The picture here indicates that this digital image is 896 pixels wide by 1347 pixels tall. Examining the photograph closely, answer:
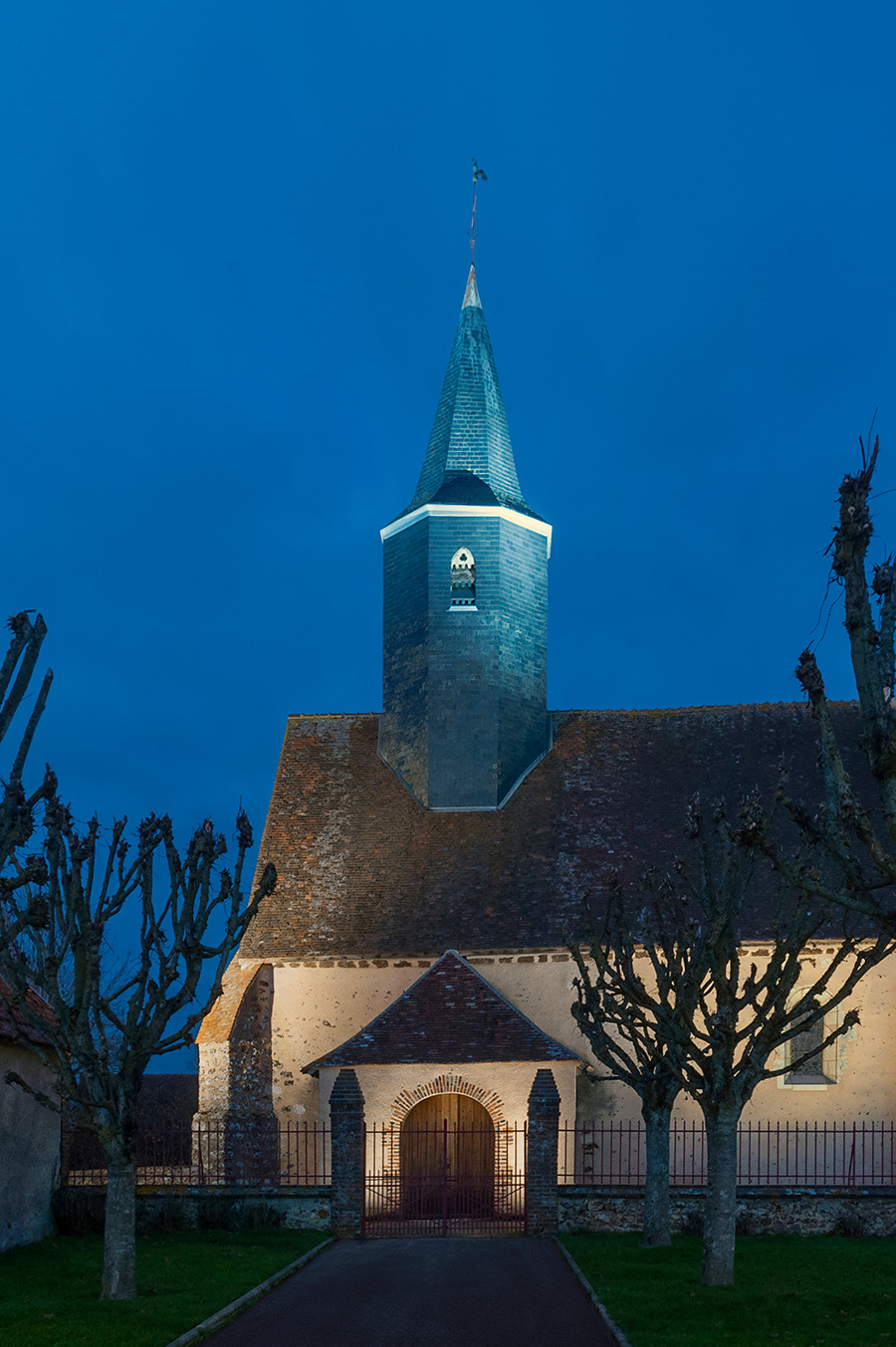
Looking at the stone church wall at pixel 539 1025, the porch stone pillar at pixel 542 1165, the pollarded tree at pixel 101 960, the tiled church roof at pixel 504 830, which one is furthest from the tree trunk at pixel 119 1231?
the tiled church roof at pixel 504 830

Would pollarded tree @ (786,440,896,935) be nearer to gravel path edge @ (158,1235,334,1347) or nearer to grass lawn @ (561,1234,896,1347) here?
grass lawn @ (561,1234,896,1347)

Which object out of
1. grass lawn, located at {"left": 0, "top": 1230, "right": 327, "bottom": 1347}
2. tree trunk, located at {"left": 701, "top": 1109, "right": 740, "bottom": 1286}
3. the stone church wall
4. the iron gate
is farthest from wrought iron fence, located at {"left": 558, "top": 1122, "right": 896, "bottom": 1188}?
tree trunk, located at {"left": 701, "top": 1109, "right": 740, "bottom": 1286}

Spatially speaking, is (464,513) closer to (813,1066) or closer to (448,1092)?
(448,1092)

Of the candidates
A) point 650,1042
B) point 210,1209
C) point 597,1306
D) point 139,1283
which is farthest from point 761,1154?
point 139,1283

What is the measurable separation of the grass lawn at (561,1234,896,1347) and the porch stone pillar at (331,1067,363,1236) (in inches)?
135

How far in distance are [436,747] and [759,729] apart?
726 centimetres

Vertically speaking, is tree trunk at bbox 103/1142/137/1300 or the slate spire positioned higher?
the slate spire

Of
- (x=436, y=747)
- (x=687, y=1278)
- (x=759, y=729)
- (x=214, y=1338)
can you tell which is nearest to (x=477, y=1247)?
(x=687, y=1278)

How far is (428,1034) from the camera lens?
22.0 meters

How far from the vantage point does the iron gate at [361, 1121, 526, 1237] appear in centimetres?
2039

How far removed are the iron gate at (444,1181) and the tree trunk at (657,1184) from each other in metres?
3.07

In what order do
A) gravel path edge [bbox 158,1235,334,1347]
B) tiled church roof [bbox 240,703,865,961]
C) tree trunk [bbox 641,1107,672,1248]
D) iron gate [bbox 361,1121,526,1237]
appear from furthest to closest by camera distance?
1. tiled church roof [bbox 240,703,865,961]
2. iron gate [bbox 361,1121,526,1237]
3. tree trunk [bbox 641,1107,672,1248]
4. gravel path edge [bbox 158,1235,334,1347]

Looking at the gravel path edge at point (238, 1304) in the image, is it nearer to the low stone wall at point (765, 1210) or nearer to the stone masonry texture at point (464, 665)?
the low stone wall at point (765, 1210)

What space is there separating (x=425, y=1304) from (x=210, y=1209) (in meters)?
7.70
